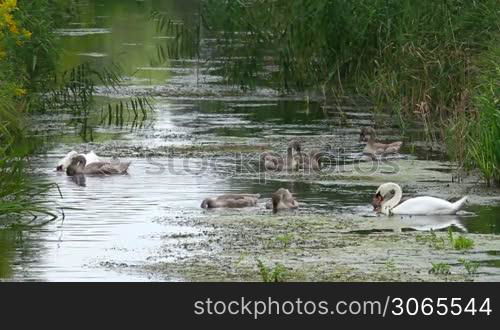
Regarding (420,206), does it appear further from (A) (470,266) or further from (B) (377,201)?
(A) (470,266)

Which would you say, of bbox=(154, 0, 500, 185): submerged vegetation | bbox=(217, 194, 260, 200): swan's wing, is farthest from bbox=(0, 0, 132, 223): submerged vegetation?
bbox=(154, 0, 500, 185): submerged vegetation

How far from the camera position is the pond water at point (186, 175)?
13086 millimetres

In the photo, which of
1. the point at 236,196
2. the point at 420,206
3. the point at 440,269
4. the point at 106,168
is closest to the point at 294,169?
the point at 106,168

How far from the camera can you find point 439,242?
13273 millimetres

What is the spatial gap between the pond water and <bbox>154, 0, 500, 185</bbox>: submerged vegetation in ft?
1.14

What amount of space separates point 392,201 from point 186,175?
312 cm

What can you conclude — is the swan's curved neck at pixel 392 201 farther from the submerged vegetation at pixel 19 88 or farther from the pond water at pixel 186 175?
the submerged vegetation at pixel 19 88

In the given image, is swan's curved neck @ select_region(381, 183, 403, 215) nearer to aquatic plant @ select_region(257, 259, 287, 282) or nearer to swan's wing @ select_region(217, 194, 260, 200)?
swan's wing @ select_region(217, 194, 260, 200)

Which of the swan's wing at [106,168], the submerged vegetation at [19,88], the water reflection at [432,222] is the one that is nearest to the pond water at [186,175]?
the water reflection at [432,222]

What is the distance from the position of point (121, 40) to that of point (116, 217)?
60.8 ft

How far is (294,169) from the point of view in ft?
58.7

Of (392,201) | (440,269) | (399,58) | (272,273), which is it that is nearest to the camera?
(272,273)

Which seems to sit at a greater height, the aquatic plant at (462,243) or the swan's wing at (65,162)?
the swan's wing at (65,162)

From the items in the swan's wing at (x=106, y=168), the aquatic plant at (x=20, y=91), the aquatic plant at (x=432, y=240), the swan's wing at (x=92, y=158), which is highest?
the aquatic plant at (x=20, y=91)
